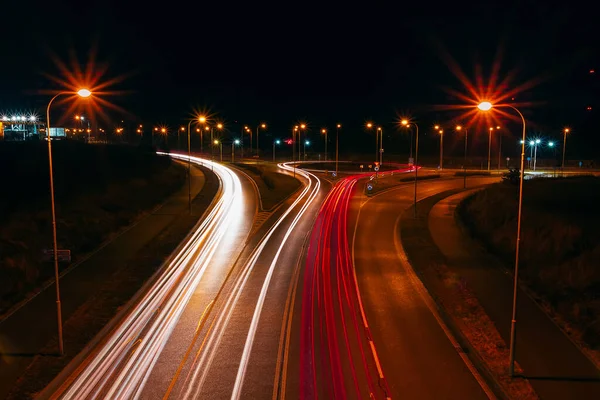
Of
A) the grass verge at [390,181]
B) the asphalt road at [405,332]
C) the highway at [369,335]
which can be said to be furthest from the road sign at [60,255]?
the grass verge at [390,181]

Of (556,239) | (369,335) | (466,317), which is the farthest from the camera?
(556,239)

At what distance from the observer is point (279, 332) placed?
1817 centimetres

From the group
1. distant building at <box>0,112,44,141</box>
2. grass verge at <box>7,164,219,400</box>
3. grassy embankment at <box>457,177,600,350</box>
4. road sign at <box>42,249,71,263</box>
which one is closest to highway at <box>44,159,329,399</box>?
grass verge at <box>7,164,219,400</box>

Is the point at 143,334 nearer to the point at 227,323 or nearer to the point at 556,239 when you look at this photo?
the point at 227,323

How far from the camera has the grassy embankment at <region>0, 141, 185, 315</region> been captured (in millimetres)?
24628

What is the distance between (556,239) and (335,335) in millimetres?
17068

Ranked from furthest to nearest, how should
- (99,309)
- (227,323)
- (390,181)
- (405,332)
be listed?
(390,181) → (99,309) → (227,323) → (405,332)

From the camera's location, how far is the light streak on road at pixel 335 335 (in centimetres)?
1419

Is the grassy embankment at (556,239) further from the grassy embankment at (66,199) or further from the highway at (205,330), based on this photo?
the grassy embankment at (66,199)

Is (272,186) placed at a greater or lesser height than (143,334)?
greater

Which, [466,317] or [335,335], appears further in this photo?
[466,317]

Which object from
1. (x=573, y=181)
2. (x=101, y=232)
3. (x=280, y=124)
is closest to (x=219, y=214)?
(x=101, y=232)

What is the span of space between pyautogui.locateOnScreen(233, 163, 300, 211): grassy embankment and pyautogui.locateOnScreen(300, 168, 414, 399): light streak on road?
64.5 ft

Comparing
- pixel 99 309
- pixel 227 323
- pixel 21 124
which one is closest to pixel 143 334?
pixel 227 323
